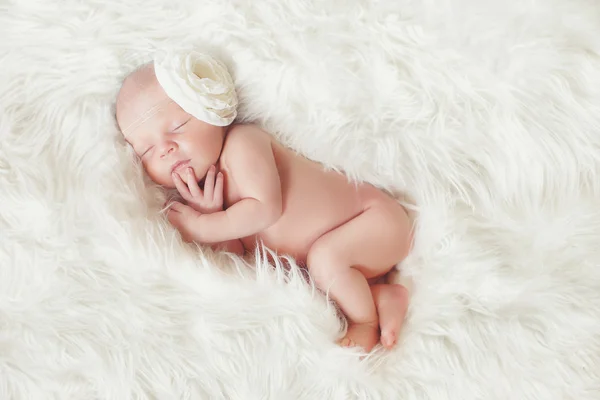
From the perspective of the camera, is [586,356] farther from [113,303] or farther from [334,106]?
[113,303]

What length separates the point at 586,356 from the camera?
0.84 metres

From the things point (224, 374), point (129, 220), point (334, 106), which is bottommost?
point (224, 374)

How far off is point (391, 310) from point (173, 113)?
0.47m

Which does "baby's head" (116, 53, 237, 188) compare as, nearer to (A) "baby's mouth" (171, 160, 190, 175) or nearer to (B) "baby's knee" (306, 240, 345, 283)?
(A) "baby's mouth" (171, 160, 190, 175)

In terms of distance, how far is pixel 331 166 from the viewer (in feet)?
3.33

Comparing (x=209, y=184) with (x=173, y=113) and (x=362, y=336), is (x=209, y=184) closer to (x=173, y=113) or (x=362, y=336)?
(x=173, y=113)

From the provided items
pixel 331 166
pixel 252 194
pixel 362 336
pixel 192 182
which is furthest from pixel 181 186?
pixel 362 336

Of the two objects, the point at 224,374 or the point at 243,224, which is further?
the point at 243,224

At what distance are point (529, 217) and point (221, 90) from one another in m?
0.53

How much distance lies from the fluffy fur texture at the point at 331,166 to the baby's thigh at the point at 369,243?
0.04 metres

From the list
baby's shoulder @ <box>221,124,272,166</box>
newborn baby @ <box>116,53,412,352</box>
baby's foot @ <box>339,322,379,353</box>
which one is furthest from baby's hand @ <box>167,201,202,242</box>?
baby's foot @ <box>339,322,379,353</box>

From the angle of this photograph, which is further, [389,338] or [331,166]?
[331,166]

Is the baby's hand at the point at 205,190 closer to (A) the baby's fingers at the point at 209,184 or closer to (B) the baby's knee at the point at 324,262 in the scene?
(A) the baby's fingers at the point at 209,184

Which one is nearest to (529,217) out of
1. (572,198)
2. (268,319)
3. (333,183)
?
(572,198)
